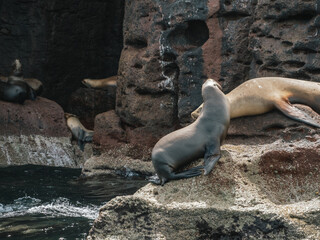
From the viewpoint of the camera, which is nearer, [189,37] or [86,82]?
[189,37]

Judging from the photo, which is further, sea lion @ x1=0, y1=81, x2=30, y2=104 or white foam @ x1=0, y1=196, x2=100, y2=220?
sea lion @ x1=0, y1=81, x2=30, y2=104

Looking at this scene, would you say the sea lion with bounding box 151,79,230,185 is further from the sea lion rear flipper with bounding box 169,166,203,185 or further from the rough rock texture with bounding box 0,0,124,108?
the rough rock texture with bounding box 0,0,124,108

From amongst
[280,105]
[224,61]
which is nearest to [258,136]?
[280,105]

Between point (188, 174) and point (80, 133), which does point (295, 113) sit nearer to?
point (188, 174)

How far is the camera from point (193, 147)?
4.63 meters

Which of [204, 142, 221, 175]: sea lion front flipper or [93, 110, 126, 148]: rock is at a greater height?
[204, 142, 221, 175]: sea lion front flipper

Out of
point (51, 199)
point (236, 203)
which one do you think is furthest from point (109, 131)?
point (236, 203)

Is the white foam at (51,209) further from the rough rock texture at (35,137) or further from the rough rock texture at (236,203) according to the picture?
the rough rock texture at (35,137)

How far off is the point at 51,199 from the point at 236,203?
12.7 feet

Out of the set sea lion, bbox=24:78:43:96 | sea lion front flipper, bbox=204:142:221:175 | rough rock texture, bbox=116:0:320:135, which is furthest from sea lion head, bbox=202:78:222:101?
sea lion, bbox=24:78:43:96

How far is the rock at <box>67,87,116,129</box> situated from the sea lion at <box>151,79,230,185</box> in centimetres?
771

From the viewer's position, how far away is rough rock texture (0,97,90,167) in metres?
10.7

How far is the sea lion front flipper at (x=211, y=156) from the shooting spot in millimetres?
4418

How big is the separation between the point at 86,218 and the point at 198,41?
3656 millimetres
